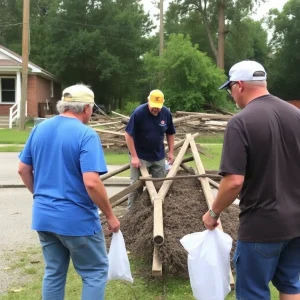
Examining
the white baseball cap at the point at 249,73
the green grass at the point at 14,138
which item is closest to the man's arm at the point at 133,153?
the white baseball cap at the point at 249,73

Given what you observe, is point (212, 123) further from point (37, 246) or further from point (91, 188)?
point (91, 188)

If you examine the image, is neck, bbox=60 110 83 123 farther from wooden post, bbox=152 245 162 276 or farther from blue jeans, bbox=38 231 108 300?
wooden post, bbox=152 245 162 276

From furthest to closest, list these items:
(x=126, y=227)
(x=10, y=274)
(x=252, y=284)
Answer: (x=126, y=227) → (x=10, y=274) → (x=252, y=284)

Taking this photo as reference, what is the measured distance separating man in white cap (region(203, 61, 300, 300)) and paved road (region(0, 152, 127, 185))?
8.08m

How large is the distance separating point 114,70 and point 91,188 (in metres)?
35.7

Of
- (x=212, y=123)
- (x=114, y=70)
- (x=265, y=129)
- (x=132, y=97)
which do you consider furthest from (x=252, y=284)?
(x=132, y=97)

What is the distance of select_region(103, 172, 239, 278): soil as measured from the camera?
14.4 feet

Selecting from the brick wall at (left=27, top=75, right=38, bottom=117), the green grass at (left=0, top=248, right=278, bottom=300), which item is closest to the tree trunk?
the brick wall at (left=27, top=75, right=38, bottom=117)

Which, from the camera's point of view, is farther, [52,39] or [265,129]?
[52,39]

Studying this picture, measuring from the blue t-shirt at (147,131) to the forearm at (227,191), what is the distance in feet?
10.8

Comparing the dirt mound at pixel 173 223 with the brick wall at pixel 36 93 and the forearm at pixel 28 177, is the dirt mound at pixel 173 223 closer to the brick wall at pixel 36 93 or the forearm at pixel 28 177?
the forearm at pixel 28 177

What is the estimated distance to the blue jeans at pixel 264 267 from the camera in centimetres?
284

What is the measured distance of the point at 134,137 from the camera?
6.28 meters

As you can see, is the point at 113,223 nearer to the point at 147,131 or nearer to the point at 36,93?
the point at 147,131
